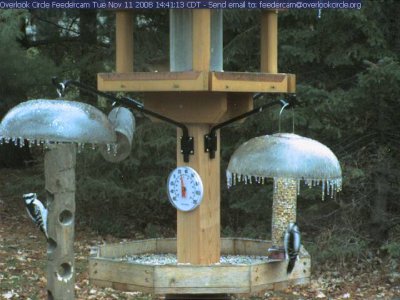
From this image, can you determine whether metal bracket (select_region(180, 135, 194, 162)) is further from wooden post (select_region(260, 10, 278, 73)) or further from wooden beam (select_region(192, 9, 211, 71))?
wooden post (select_region(260, 10, 278, 73))

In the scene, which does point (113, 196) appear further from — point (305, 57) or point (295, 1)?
point (295, 1)

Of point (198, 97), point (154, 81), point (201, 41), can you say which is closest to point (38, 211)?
point (154, 81)

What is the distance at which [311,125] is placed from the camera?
8188 millimetres

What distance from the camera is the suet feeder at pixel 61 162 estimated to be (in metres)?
3.46

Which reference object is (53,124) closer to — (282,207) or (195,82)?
(195,82)

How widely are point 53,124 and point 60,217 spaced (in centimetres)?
58

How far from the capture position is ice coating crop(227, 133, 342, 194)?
3562 millimetres

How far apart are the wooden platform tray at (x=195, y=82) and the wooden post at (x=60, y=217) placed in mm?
459

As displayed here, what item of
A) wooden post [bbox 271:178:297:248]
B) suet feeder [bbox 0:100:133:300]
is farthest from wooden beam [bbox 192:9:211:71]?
wooden post [bbox 271:178:297:248]

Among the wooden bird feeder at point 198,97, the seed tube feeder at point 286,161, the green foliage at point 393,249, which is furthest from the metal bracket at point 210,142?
the green foliage at point 393,249

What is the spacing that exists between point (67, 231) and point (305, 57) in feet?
17.3

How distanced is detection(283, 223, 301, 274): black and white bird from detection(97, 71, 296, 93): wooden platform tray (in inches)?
29.9

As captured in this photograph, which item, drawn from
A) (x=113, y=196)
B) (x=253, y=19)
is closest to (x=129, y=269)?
(x=253, y=19)

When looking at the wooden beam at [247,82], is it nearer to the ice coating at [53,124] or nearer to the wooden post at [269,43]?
the wooden post at [269,43]
